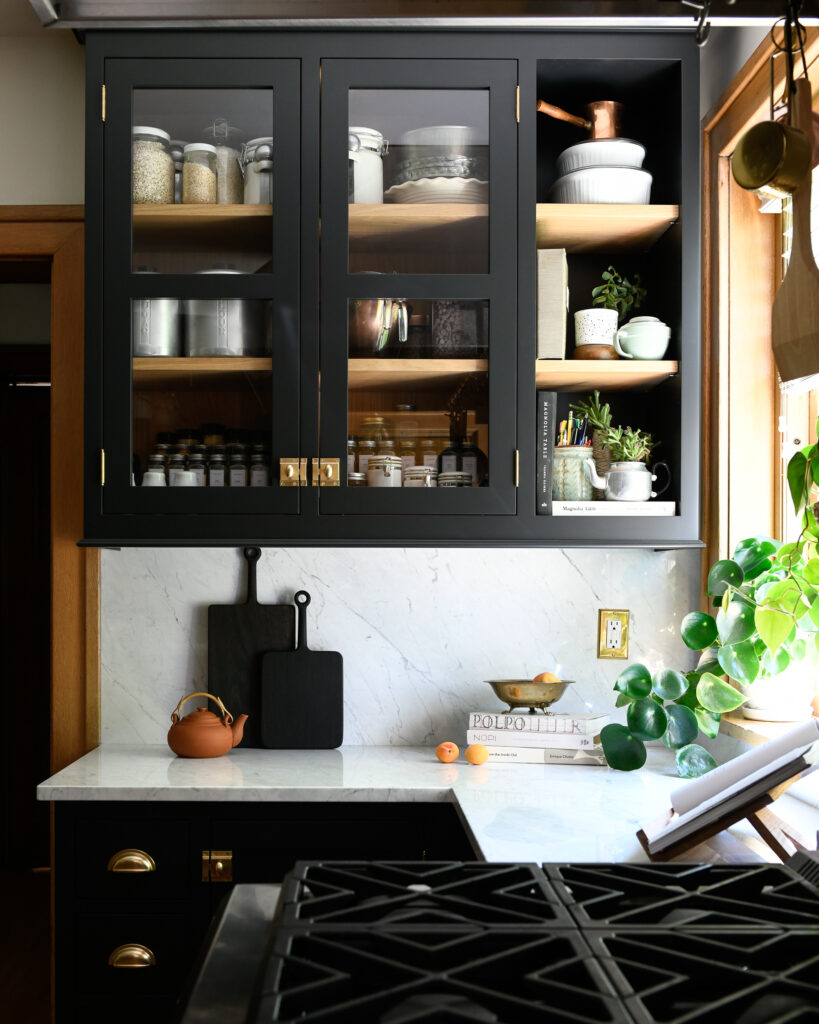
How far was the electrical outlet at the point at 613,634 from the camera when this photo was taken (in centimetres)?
240

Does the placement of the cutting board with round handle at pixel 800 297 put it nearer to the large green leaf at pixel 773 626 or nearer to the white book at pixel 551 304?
the large green leaf at pixel 773 626

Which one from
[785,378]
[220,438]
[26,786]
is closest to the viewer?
[785,378]

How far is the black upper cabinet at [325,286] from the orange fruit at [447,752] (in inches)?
18.7

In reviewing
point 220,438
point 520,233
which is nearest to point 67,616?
point 220,438

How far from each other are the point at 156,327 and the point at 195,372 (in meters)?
0.13

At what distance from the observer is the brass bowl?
219 centimetres

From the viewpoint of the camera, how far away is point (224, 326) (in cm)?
208

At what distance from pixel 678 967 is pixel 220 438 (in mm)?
1636

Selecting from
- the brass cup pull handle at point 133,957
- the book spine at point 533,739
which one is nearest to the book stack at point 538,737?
the book spine at point 533,739

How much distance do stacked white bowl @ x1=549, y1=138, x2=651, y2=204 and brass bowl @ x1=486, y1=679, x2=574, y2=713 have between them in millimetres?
1080

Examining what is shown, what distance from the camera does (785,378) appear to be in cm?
96

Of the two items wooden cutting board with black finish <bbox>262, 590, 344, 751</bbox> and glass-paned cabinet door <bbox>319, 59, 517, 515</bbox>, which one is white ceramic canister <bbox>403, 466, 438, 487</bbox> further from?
wooden cutting board with black finish <bbox>262, 590, 344, 751</bbox>

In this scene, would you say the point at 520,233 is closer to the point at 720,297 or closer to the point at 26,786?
the point at 720,297

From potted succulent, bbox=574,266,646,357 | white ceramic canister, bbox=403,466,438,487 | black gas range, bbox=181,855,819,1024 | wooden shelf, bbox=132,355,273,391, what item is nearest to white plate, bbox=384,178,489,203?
potted succulent, bbox=574,266,646,357
